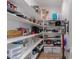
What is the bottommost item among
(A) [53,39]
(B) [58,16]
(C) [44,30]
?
(A) [53,39]

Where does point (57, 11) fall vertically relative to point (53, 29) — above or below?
above

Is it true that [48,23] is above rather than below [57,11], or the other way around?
below
